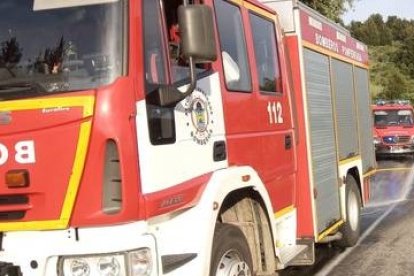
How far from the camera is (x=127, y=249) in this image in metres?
3.44

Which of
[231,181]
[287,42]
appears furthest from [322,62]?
[231,181]

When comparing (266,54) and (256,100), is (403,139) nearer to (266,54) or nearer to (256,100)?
(266,54)

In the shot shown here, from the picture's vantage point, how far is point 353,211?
8.41 m

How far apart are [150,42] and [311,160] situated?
3075 mm

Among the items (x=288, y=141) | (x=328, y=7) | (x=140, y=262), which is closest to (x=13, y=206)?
(x=140, y=262)

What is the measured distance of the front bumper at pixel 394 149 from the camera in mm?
23594

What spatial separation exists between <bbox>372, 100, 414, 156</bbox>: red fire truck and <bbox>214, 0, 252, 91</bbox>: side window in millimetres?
19534

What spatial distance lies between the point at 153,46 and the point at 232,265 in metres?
1.59

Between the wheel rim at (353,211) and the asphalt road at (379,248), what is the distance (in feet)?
0.95

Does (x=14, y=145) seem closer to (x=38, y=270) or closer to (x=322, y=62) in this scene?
(x=38, y=270)

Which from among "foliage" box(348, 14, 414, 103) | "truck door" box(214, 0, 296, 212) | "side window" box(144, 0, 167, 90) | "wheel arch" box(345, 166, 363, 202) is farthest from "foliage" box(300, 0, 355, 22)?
"foliage" box(348, 14, 414, 103)

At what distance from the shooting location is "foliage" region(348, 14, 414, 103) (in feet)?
185

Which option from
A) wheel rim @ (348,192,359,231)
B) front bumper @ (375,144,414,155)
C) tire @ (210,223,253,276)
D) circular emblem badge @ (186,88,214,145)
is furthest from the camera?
front bumper @ (375,144,414,155)

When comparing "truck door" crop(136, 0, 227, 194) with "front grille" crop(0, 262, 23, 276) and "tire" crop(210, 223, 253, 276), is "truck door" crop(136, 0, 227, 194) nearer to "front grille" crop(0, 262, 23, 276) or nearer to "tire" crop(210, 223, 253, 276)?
"tire" crop(210, 223, 253, 276)
